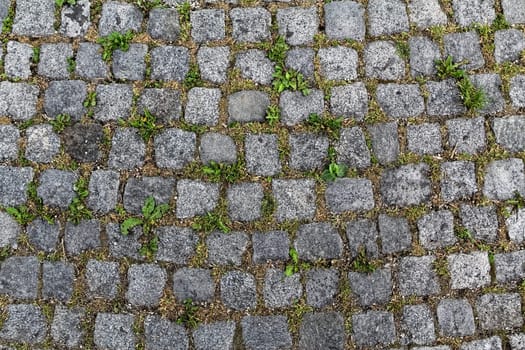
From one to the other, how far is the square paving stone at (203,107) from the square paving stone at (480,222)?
5.59 ft

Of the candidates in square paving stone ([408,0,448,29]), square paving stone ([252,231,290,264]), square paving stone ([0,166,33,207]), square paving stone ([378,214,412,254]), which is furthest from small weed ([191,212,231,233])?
square paving stone ([408,0,448,29])

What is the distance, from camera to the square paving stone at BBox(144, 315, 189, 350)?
382cm

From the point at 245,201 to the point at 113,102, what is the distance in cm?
108

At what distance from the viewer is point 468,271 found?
3906 mm

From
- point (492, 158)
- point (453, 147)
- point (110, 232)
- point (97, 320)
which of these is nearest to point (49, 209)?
point (110, 232)

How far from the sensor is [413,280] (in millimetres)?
3887

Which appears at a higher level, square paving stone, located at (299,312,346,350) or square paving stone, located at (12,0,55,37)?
square paving stone, located at (12,0,55,37)

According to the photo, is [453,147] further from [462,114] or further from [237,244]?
[237,244]

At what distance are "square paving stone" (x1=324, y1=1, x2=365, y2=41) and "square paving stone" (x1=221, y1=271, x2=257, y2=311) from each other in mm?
1693

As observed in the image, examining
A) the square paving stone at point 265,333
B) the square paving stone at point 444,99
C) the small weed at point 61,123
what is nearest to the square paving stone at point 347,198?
the square paving stone at point 444,99

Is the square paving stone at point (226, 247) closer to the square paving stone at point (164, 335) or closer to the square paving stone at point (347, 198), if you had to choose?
the square paving stone at point (164, 335)

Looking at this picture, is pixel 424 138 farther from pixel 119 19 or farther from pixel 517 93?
pixel 119 19

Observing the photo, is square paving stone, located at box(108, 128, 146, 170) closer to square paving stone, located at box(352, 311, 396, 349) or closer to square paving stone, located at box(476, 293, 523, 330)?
square paving stone, located at box(352, 311, 396, 349)

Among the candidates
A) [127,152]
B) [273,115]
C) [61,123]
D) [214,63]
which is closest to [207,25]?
[214,63]
